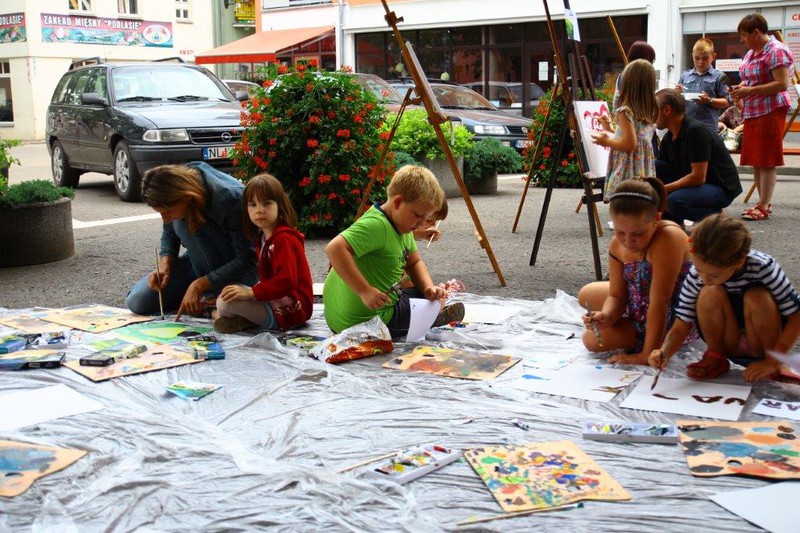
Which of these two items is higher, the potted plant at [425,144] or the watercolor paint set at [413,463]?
the potted plant at [425,144]

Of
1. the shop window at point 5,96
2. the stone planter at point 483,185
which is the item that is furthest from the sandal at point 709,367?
the shop window at point 5,96

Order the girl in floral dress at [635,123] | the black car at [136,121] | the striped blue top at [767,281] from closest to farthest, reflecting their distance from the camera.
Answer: the striped blue top at [767,281] < the girl in floral dress at [635,123] < the black car at [136,121]

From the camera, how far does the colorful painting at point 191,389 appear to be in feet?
11.6

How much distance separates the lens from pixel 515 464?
2773mm

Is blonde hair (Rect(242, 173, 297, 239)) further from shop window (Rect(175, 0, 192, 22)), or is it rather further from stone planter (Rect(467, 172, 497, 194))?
shop window (Rect(175, 0, 192, 22))

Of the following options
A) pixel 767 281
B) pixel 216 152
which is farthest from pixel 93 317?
pixel 216 152

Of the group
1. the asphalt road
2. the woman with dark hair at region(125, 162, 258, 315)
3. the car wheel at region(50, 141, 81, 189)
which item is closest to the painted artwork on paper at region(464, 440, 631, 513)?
the woman with dark hair at region(125, 162, 258, 315)

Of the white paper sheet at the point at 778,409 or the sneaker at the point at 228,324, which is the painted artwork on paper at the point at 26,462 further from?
the white paper sheet at the point at 778,409

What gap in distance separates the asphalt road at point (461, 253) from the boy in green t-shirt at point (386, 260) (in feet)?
4.01

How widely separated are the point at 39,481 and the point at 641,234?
7.69 ft

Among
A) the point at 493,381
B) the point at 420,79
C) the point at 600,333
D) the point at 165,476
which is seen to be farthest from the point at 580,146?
the point at 165,476

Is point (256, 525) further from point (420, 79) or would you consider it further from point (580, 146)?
point (580, 146)

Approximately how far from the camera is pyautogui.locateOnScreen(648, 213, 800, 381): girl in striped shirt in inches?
128

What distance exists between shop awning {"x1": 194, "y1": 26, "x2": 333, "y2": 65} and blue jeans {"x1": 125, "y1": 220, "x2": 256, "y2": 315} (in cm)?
2143
